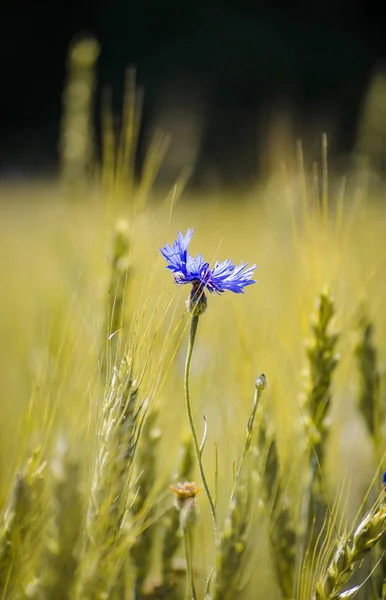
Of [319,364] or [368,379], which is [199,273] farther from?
[368,379]

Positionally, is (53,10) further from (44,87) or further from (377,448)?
(377,448)

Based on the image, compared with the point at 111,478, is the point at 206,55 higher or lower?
higher

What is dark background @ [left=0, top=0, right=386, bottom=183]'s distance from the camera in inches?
330

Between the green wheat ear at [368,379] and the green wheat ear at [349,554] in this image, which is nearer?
the green wheat ear at [349,554]

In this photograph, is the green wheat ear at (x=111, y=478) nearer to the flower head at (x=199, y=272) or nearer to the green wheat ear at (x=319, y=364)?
the flower head at (x=199, y=272)

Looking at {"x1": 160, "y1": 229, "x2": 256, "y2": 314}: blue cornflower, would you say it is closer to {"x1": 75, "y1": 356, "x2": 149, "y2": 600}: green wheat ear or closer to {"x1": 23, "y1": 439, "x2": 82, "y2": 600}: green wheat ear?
{"x1": 75, "y1": 356, "x2": 149, "y2": 600}: green wheat ear

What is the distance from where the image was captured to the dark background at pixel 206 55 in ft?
27.5

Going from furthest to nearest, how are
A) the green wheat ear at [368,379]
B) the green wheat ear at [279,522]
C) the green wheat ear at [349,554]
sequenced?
the green wheat ear at [368,379] < the green wheat ear at [279,522] < the green wheat ear at [349,554]

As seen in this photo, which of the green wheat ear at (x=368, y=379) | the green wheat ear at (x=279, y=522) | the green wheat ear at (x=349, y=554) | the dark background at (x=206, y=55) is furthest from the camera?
the dark background at (x=206, y=55)

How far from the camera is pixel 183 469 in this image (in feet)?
2.39

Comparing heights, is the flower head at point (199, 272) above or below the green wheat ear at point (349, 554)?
above

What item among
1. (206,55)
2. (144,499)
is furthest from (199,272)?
(206,55)

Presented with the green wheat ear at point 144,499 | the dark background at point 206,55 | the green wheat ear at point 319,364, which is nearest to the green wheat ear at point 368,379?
the green wheat ear at point 319,364

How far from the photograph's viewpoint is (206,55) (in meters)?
9.70
